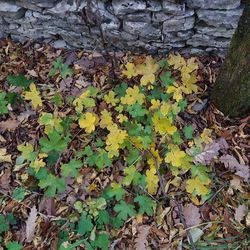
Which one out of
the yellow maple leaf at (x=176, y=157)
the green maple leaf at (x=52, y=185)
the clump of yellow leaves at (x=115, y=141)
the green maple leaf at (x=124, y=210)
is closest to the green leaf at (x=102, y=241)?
the green maple leaf at (x=124, y=210)

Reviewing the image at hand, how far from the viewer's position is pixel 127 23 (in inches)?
118

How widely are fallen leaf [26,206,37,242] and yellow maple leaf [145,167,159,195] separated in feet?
2.66

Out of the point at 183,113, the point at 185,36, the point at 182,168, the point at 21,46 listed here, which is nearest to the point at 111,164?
the point at 182,168

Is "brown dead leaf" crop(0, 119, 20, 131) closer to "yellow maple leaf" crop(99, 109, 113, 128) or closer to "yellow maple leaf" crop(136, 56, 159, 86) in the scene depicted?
"yellow maple leaf" crop(99, 109, 113, 128)

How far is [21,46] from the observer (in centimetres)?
341

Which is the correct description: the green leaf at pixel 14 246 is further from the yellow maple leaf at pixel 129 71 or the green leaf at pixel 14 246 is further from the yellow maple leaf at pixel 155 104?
the yellow maple leaf at pixel 129 71

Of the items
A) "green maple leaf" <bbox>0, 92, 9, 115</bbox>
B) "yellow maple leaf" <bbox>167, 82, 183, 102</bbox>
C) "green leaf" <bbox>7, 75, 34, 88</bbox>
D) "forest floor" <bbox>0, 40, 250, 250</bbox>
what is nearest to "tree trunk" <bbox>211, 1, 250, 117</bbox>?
"forest floor" <bbox>0, 40, 250, 250</bbox>

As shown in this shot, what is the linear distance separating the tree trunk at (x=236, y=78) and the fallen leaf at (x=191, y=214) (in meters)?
0.79

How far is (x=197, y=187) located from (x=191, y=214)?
188 mm

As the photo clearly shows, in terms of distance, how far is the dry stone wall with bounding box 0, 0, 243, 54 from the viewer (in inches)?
112

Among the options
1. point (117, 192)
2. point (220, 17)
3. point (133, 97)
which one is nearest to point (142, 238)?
point (117, 192)

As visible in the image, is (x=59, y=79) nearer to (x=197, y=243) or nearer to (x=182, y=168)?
(x=182, y=168)

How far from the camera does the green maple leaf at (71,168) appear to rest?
8.74 ft

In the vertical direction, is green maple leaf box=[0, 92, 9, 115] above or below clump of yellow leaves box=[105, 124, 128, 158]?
below
